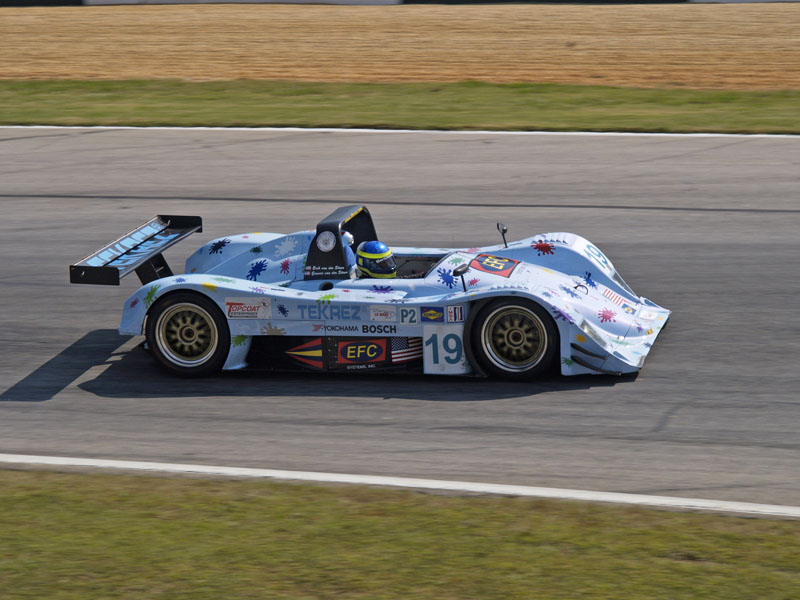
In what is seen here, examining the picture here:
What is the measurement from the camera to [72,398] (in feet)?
27.8

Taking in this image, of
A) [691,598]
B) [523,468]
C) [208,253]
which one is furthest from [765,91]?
[691,598]

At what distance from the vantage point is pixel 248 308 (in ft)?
27.9

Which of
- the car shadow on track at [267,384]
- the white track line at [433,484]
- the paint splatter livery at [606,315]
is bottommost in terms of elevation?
the white track line at [433,484]

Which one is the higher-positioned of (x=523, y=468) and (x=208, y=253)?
(x=208, y=253)

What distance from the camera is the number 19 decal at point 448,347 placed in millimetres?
8289

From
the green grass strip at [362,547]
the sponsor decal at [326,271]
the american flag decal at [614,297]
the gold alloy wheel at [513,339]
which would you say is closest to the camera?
the green grass strip at [362,547]

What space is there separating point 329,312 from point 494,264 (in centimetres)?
138

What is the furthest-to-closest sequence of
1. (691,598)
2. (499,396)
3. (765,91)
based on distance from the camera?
1. (765,91)
2. (499,396)
3. (691,598)

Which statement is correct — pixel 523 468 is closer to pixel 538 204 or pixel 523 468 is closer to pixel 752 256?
pixel 752 256

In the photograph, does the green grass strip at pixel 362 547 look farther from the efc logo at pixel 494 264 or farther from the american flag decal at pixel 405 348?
the efc logo at pixel 494 264

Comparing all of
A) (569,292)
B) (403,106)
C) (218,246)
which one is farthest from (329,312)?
(403,106)

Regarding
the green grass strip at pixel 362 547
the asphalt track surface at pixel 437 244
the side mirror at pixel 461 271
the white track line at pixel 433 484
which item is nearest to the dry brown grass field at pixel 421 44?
the asphalt track surface at pixel 437 244

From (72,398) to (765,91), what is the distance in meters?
15.8

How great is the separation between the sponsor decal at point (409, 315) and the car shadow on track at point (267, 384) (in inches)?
19.3
